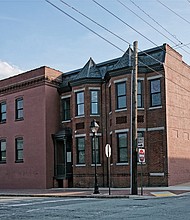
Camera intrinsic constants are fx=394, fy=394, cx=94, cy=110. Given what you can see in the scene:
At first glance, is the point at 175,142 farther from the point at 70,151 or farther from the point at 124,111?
the point at 70,151

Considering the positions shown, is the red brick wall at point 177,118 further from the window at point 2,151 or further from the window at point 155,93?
the window at point 2,151

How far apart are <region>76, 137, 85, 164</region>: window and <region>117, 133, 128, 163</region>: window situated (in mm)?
3224

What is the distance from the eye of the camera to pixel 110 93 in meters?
28.4

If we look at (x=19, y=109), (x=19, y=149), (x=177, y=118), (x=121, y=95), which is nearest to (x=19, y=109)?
(x=19, y=109)

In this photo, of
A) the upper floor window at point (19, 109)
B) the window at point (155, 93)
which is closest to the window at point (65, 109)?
the upper floor window at point (19, 109)

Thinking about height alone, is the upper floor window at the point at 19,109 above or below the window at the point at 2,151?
above

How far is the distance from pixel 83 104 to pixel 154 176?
25.4 ft

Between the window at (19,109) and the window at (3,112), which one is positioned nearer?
the window at (19,109)

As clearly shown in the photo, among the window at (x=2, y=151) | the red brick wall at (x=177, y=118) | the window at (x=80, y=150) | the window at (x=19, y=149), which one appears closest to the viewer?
the red brick wall at (x=177, y=118)

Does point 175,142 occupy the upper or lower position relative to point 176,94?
lower

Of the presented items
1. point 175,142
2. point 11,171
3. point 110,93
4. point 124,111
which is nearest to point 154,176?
point 175,142

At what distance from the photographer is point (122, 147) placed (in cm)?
2702

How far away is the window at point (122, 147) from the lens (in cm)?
2683

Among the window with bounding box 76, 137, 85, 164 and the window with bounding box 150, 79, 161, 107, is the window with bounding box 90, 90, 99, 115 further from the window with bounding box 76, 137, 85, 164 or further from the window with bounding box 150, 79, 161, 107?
the window with bounding box 150, 79, 161, 107
